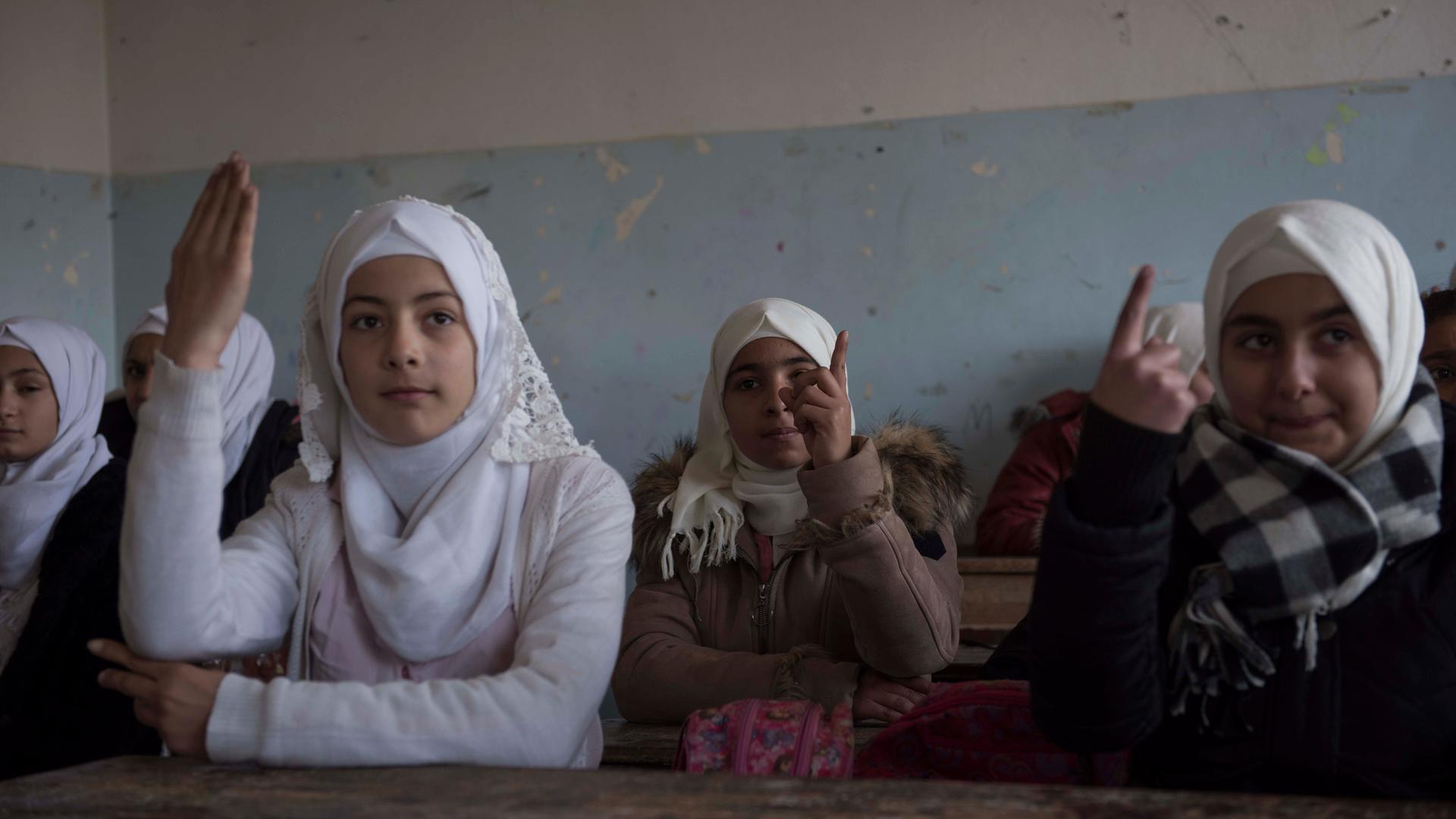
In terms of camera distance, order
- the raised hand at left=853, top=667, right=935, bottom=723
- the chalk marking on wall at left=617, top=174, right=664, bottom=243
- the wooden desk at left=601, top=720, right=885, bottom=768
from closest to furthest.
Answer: the wooden desk at left=601, top=720, right=885, bottom=768
the raised hand at left=853, top=667, right=935, bottom=723
the chalk marking on wall at left=617, top=174, right=664, bottom=243

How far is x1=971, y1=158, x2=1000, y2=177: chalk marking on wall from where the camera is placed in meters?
3.57

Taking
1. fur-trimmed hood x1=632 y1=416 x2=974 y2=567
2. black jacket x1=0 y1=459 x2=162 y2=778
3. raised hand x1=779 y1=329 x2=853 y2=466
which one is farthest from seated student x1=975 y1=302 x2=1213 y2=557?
black jacket x1=0 y1=459 x2=162 y2=778

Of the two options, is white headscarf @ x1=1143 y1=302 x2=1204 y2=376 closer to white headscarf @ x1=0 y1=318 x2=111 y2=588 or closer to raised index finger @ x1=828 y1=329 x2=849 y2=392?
raised index finger @ x1=828 y1=329 x2=849 y2=392

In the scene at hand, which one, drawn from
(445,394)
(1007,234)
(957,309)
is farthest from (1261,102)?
(445,394)

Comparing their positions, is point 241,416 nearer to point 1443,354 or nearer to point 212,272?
point 212,272

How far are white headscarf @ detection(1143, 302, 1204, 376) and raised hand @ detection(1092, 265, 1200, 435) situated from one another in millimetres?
642

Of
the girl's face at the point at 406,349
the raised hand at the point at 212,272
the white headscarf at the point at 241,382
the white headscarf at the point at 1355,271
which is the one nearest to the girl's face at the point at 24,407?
the white headscarf at the point at 241,382

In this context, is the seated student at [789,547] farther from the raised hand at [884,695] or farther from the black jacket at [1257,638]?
the black jacket at [1257,638]

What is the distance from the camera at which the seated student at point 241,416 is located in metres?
3.13

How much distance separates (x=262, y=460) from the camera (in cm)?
319

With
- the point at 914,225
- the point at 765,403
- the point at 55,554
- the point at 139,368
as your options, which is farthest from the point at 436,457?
the point at 914,225

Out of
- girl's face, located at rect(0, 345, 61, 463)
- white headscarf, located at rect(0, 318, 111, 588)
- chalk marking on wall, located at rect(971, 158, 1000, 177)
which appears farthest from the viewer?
chalk marking on wall, located at rect(971, 158, 1000, 177)

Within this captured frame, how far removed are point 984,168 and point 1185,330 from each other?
1.86m

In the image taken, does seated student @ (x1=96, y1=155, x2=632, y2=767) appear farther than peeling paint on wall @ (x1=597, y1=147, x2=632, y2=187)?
No
